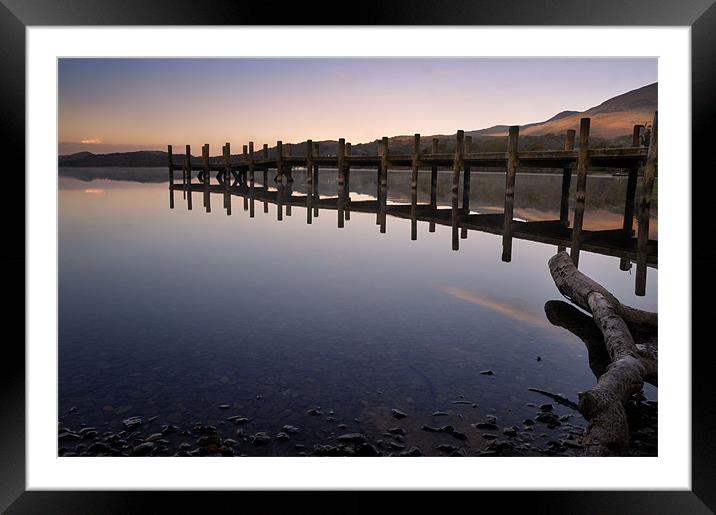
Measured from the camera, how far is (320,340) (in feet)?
24.3

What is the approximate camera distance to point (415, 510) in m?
3.11

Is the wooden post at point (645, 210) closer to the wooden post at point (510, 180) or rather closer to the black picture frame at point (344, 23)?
the wooden post at point (510, 180)

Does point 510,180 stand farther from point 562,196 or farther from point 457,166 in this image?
point 562,196

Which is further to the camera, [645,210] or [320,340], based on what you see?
[645,210]

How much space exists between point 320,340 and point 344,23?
4.99 meters

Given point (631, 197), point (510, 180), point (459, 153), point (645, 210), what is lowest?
point (645, 210)

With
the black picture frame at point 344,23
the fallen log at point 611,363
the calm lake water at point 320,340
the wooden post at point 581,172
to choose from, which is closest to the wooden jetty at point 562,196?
the wooden post at point 581,172

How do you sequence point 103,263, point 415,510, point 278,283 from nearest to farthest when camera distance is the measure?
point 415,510 < point 278,283 < point 103,263

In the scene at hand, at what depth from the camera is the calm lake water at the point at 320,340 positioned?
5090 mm

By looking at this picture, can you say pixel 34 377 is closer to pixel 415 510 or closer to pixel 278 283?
pixel 415 510

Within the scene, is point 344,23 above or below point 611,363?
above

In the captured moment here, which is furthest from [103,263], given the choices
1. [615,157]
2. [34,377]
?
[615,157]

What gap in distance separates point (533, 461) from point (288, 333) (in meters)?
4.40

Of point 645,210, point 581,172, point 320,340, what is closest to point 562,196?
point 581,172
